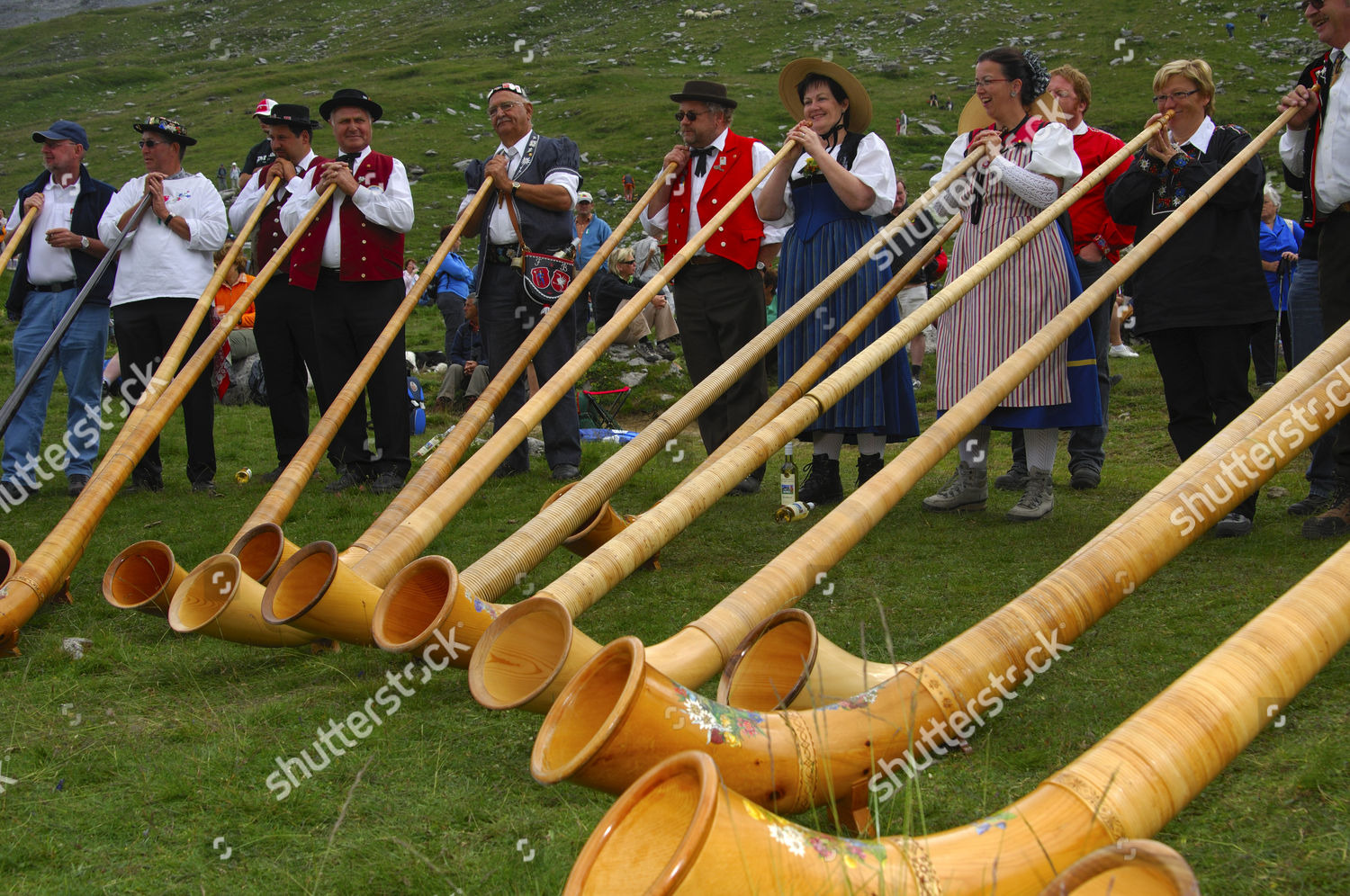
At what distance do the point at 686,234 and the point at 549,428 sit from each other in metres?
1.36

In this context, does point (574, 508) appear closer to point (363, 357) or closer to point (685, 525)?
point (685, 525)

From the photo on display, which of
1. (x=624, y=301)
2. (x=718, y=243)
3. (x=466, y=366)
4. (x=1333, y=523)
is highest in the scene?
(x=718, y=243)

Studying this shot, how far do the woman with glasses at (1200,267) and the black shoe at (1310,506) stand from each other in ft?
1.02

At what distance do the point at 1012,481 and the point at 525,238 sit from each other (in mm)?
2904

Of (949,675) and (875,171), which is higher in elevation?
(875,171)

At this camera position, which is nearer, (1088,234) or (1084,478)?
(1084,478)

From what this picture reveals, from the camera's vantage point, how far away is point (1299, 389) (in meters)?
2.83

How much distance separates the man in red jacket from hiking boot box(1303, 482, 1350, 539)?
1.27 m

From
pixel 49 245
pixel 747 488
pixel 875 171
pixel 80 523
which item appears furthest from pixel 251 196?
pixel 875 171

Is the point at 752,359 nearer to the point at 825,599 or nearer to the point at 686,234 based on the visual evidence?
the point at 825,599

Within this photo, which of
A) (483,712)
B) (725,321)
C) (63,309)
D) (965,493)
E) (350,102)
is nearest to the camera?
(483,712)

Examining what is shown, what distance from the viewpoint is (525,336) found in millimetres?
6301

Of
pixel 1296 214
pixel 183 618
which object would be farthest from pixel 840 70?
pixel 1296 214

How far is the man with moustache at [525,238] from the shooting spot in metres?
6.12
